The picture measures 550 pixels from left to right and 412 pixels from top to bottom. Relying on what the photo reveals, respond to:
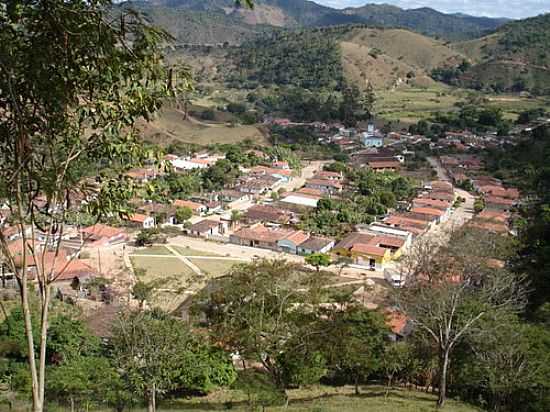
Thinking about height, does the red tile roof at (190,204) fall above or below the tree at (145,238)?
A: above

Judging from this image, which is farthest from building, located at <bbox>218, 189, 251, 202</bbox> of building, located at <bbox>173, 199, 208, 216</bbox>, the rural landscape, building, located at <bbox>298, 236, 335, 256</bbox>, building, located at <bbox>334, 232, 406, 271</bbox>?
building, located at <bbox>334, 232, 406, 271</bbox>

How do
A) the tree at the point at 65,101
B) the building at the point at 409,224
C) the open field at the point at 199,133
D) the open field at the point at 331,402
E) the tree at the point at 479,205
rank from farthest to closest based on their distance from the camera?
the open field at the point at 199,133
the tree at the point at 479,205
the building at the point at 409,224
the open field at the point at 331,402
the tree at the point at 65,101

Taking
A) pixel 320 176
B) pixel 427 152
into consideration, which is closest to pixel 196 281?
pixel 320 176

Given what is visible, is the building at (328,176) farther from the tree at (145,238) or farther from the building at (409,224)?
the tree at (145,238)

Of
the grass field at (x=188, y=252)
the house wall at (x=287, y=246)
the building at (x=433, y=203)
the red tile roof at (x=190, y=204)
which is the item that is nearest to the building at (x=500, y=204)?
the building at (x=433, y=203)

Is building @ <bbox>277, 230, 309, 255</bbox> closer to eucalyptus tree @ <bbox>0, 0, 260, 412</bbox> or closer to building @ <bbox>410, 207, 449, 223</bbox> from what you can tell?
building @ <bbox>410, 207, 449, 223</bbox>

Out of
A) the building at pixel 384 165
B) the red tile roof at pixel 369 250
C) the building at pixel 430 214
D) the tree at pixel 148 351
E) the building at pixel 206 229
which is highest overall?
the tree at pixel 148 351

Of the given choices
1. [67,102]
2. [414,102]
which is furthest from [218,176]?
[414,102]
